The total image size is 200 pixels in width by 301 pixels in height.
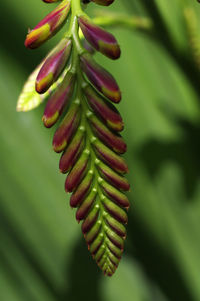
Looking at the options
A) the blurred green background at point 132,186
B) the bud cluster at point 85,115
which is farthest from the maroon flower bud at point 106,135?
the blurred green background at point 132,186

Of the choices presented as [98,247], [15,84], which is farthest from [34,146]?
[98,247]

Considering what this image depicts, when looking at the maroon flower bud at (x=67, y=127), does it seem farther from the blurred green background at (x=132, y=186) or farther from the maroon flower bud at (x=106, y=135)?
A: the blurred green background at (x=132, y=186)

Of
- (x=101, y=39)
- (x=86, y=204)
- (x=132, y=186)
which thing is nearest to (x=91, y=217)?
(x=86, y=204)

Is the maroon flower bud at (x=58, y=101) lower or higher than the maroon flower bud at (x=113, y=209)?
higher

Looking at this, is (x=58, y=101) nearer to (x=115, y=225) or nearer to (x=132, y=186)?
(x=115, y=225)

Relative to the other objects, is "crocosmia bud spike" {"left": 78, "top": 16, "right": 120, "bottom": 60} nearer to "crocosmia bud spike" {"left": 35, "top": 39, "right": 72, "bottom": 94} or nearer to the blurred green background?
"crocosmia bud spike" {"left": 35, "top": 39, "right": 72, "bottom": 94}

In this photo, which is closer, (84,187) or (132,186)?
(84,187)

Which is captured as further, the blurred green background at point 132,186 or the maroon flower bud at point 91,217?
the blurred green background at point 132,186
